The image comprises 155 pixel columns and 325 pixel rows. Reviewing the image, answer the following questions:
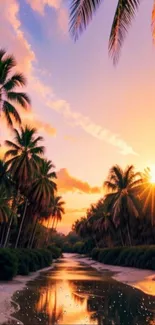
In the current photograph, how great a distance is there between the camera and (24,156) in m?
37.1

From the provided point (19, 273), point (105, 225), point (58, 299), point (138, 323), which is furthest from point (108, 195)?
point (138, 323)

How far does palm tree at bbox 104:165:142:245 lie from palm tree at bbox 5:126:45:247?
13689 mm

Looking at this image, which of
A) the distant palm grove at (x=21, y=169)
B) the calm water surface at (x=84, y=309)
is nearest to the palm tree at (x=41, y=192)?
the distant palm grove at (x=21, y=169)

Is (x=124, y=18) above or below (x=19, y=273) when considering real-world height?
above

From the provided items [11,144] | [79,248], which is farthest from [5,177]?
[79,248]

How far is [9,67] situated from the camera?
2402 centimetres

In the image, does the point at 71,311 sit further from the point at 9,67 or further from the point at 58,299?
the point at 9,67

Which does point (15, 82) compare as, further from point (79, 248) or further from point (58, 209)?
point (79, 248)

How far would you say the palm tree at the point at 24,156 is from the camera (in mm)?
36188

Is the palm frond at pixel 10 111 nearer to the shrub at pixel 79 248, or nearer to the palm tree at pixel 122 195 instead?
the palm tree at pixel 122 195

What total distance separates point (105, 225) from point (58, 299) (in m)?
47.7

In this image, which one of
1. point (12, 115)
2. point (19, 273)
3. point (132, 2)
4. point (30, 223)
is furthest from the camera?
point (30, 223)

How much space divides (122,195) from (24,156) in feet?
54.2

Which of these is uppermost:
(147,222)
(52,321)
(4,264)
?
(147,222)
